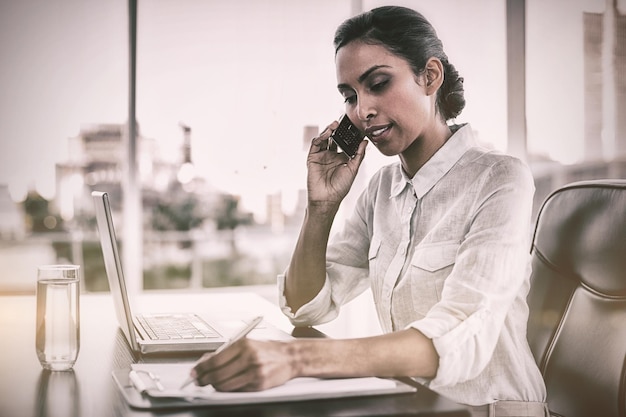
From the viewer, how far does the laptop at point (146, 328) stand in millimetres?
993

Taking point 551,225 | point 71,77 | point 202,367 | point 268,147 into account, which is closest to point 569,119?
point 268,147

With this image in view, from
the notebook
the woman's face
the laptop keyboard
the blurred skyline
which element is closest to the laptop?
the laptop keyboard

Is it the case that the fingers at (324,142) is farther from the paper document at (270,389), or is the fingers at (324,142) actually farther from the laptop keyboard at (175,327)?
the paper document at (270,389)

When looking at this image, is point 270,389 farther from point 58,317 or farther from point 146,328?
point 146,328

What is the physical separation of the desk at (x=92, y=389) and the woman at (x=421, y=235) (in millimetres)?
105

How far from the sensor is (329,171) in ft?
5.03

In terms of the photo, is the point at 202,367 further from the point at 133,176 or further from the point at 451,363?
the point at 133,176

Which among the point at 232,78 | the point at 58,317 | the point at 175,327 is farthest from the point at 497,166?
the point at 232,78

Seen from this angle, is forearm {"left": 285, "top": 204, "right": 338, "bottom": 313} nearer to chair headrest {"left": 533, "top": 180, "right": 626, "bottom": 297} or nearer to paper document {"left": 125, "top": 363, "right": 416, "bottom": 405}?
chair headrest {"left": 533, "top": 180, "right": 626, "bottom": 297}

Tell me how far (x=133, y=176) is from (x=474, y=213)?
2412 millimetres

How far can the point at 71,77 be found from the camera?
10.8ft

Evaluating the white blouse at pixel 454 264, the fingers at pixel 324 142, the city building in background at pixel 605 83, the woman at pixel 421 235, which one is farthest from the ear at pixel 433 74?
the city building in background at pixel 605 83

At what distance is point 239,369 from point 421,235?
64cm

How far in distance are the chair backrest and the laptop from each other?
61cm
